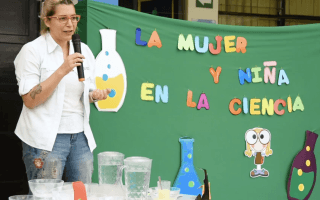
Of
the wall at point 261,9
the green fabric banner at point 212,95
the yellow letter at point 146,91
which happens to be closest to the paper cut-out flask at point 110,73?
the green fabric banner at point 212,95

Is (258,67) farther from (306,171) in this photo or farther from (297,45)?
(306,171)

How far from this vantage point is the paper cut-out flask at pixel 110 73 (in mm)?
2642

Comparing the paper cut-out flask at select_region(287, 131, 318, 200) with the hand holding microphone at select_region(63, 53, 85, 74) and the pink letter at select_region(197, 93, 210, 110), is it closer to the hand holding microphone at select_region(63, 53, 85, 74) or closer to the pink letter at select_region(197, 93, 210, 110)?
the pink letter at select_region(197, 93, 210, 110)

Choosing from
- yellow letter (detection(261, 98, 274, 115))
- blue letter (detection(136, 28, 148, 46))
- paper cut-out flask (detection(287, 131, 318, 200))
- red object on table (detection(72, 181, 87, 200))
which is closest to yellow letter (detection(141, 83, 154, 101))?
blue letter (detection(136, 28, 148, 46))

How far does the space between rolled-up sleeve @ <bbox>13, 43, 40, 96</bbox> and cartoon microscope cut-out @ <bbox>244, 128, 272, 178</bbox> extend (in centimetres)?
189

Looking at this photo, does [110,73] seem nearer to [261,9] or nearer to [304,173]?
[304,173]

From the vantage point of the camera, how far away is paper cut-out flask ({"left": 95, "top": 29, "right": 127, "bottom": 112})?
2.64 metres

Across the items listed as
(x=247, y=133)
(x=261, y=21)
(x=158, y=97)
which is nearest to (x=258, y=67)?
(x=247, y=133)

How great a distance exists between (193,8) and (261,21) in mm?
1937

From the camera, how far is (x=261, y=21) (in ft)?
20.3

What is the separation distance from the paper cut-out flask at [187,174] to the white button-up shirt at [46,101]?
3.95 feet

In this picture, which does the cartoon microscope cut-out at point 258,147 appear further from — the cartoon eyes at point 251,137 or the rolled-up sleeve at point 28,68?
the rolled-up sleeve at point 28,68

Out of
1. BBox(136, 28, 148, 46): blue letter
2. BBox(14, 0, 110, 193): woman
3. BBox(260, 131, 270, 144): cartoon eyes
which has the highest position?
BBox(136, 28, 148, 46): blue letter

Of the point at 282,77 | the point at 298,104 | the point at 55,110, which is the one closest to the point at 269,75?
the point at 282,77
